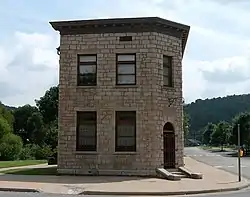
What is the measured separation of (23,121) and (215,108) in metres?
101

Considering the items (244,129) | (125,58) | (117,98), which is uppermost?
(125,58)

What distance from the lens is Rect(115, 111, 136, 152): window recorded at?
26.8 metres

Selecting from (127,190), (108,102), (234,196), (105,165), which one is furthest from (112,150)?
(234,196)

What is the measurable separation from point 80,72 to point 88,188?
8.92m

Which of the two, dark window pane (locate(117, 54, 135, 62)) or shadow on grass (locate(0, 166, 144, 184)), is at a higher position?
dark window pane (locate(117, 54, 135, 62))

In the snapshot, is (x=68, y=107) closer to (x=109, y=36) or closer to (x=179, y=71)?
(x=109, y=36)

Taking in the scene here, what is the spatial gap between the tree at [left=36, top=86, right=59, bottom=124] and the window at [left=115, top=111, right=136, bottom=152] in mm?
51510

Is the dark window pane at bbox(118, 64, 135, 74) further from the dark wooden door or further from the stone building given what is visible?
the dark wooden door

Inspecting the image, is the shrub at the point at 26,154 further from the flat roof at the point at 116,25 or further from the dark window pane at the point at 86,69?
the flat roof at the point at 116,25

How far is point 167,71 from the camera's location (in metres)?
28.1

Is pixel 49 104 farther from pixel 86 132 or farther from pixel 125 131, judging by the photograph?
pixel 125 131

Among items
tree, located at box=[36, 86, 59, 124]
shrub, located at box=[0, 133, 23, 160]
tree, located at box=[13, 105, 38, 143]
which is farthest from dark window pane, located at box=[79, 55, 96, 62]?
tree, located at box=[13, 105, 38, 143]

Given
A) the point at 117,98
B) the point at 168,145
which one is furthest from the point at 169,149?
the point at 117,98

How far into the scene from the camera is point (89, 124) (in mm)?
27328
